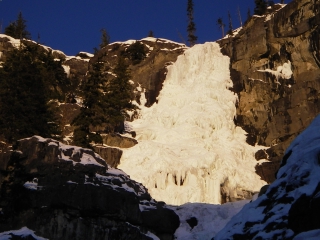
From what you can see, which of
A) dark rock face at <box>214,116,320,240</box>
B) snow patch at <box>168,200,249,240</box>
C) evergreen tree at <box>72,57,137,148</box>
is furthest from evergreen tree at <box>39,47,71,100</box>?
dark rock face at <box>214,116,320,240</box>

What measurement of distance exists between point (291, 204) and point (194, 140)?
83.4 feet

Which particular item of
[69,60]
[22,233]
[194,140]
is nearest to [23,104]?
[22,233]

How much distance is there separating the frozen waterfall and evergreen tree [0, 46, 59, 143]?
232 inches

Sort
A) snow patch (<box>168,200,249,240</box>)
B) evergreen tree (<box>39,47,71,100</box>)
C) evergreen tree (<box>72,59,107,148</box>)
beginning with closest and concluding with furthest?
1. snow patch (<box>168,200,249,240</box>)
2. evergreen tree (<box>72,59,107,148</box>)
3. evergreen tree (<box>39,47,71,100</box>)

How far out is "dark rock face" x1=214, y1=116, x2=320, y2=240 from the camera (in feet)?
30.2

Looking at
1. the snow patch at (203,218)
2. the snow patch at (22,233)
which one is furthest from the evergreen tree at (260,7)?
the snow patch at (22,233)

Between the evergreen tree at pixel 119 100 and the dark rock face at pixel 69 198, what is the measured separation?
10.9 m

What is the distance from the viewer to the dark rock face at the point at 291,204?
30.2ft

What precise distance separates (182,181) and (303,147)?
1976 centimetres

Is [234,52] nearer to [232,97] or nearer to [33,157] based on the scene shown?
[232,97]

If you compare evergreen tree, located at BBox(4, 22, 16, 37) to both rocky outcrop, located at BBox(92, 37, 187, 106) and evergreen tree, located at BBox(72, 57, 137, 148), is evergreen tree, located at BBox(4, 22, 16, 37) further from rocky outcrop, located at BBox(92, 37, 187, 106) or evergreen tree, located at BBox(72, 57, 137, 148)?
evergreen tree, located at BBox(72, 57, 137, 148)

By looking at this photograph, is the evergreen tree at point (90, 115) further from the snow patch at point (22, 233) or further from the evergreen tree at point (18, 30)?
the evergreen tree at point (18, 30)

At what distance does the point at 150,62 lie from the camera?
47.6 metres

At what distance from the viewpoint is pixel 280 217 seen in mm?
9867
